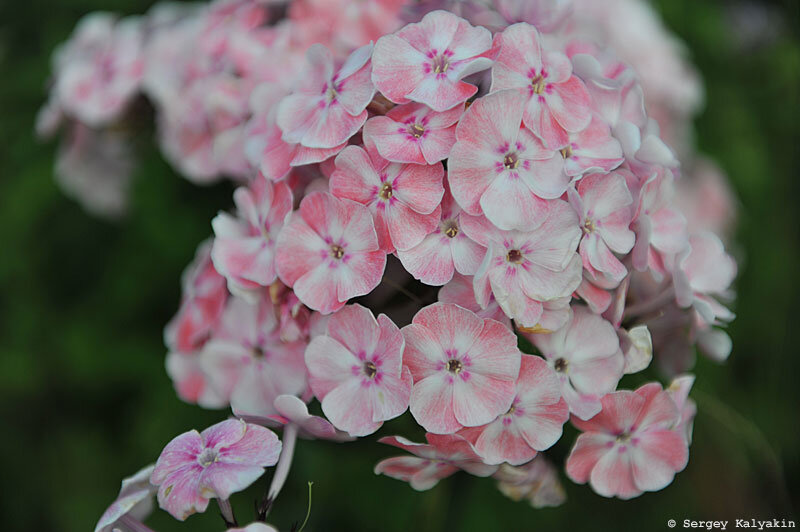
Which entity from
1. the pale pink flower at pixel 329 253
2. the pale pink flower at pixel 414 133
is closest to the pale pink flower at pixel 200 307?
the pale pink flower at pixel 329 253

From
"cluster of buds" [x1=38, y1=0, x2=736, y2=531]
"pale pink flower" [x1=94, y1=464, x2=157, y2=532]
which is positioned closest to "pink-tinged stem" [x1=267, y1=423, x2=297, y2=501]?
"cluster of buds" [x1=38, y1=0, x2=736, y2=531]

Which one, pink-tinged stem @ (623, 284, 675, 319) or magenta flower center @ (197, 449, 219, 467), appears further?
pink-tinged stem @ (623, 284, 675, 319)

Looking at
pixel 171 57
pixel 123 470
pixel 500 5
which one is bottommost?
pixel 123 470

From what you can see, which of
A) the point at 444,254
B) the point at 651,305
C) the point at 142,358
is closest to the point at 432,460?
the point at 444,254

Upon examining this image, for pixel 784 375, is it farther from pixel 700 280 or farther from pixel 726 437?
pixel 700 280

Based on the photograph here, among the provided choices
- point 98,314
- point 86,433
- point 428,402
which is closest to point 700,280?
point 428,402

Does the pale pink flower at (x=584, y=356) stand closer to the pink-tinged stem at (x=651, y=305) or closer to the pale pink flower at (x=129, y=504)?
the pink-tinged stem at (x=651, y=305)

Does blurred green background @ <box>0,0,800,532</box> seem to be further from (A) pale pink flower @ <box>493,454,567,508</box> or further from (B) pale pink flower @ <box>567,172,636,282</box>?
(B) pale pink flower @ <box>567,172,636,282</box>

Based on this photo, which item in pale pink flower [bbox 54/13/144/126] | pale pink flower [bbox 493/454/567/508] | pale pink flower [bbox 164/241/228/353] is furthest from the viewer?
pale pink flower [bbox 54/13/144/126]
